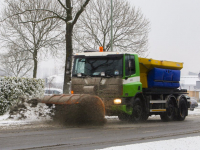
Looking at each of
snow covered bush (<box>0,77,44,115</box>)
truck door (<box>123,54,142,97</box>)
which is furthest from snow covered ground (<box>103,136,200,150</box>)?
snow covered bush (<box>0,77,44,115</box>)

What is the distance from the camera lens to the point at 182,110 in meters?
17.7

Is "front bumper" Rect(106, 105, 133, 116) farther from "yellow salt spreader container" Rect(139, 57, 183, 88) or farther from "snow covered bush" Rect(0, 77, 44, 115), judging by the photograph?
"snow covered bush" Rect(0, 77, 44, 115)

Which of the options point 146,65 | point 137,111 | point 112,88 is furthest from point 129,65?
point 137,111

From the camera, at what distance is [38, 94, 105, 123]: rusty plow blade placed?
40.6 feet

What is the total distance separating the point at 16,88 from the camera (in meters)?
17.5

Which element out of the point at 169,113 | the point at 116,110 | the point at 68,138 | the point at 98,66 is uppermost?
the point at 98,66

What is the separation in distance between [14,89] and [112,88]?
5852mm

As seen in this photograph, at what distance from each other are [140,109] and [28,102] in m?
4.41

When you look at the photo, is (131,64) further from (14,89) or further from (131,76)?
(14,89)

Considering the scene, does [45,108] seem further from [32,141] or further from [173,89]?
[173,89]

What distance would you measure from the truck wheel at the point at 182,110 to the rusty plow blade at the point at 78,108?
5803mm

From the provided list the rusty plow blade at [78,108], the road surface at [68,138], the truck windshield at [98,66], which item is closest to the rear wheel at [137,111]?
the truck windshield at [98,66]

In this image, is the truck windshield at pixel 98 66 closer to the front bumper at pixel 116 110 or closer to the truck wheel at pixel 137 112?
the front bumper at pixel 116 110

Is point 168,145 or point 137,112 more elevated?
point 137,112
